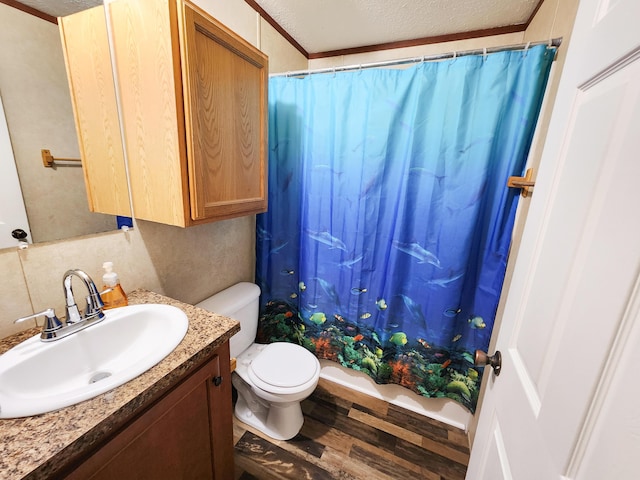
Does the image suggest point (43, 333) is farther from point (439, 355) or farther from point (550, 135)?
point (439, 355)

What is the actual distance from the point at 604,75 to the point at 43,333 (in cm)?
147

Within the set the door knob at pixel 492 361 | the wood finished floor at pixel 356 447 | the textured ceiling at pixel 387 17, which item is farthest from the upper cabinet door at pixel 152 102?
the wood finished floor at pixel 356 447

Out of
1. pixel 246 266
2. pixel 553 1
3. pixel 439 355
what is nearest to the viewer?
pixel 553 1

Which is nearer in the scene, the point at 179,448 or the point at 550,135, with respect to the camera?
the point at 550,135

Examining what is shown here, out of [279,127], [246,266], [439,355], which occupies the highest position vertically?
[279,127]

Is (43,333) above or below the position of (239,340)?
above

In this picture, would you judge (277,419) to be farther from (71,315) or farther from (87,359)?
(71,315)

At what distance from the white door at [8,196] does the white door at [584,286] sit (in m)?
1.41

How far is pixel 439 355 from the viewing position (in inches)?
60.4

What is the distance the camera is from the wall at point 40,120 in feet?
2.55

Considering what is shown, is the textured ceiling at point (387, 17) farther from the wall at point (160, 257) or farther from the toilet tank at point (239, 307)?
the toilet tank at point (239, 307)

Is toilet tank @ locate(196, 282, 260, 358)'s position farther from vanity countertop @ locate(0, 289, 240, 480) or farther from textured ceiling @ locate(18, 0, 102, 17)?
textured ceiling @ locate(18, 0, 102, 17)

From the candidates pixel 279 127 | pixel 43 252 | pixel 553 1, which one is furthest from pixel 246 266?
pixel 553 1

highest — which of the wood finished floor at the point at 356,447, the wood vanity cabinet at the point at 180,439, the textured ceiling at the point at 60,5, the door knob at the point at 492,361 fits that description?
the textured ceiling at the point at 60,5
